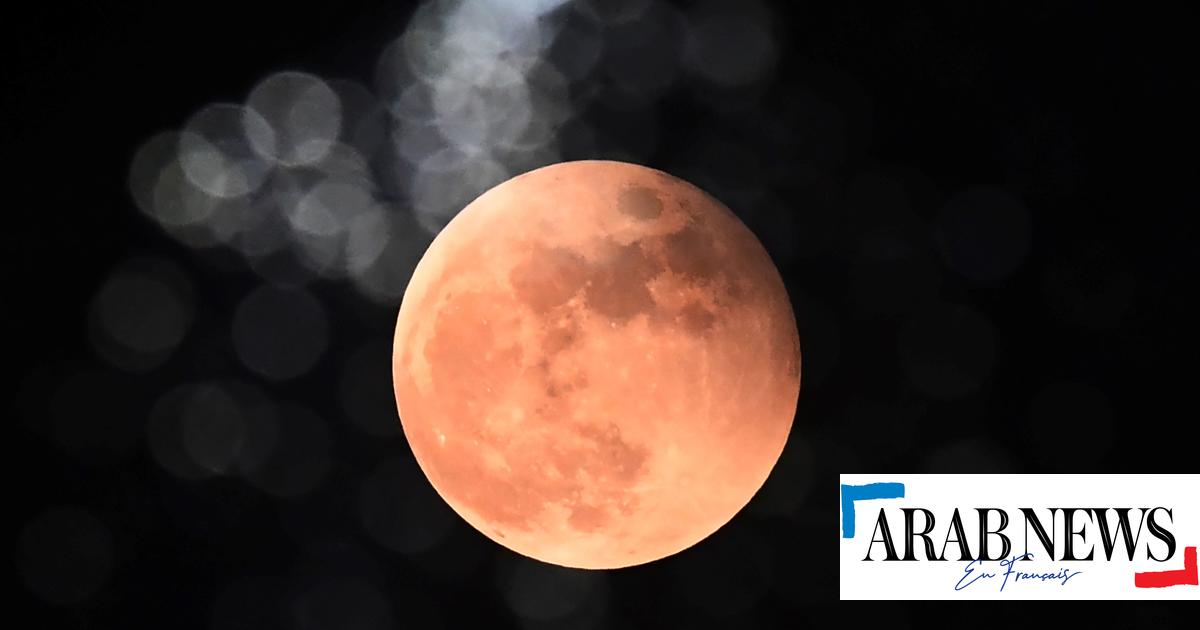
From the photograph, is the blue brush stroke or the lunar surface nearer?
the lunar surface

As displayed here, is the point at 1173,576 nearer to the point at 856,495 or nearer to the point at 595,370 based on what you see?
the point at 856,495

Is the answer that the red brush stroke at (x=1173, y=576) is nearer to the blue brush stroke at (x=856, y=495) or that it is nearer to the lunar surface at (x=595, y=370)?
the blue brush stroke at (x=856, y=495)

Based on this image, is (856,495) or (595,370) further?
(856,495)

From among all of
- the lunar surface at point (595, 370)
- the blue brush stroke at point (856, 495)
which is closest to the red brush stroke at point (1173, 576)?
the blue brush stroke at point (856, 495)

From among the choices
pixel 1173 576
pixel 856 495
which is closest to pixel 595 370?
pixel 856 495

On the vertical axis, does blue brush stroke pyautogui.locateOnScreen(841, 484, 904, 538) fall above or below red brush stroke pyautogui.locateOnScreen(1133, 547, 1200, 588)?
above

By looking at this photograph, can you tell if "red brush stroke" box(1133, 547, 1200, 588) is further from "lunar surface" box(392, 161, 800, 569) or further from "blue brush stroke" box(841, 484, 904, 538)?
"lunar surface" box(392, 161, 800, 569)

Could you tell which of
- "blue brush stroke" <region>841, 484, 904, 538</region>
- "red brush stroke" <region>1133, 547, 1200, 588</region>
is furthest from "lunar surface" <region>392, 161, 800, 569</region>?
"red brush stroke" <region>1133, 547, 1200, 588</region>
